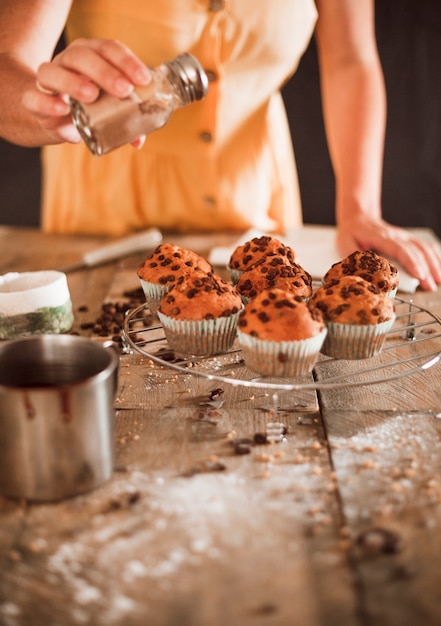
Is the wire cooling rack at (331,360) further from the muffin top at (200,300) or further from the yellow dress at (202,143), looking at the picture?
the yellow dress at (202,143)

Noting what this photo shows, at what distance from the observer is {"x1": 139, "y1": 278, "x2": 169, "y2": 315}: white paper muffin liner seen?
5.45 ft

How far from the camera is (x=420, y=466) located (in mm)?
1163

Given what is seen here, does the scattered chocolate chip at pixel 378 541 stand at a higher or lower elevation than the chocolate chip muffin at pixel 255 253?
lower

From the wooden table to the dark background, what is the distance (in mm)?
2991

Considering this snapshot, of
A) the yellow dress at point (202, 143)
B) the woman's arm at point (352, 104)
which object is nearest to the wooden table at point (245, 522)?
the woman's arm at point (352, 104)

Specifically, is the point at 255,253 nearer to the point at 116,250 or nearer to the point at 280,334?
the point at 280,334

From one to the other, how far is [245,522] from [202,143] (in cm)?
161

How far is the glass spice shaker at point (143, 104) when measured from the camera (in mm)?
1312

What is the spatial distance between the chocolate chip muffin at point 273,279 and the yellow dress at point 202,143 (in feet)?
2.79

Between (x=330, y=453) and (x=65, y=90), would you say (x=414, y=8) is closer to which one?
(x=65, y=90)

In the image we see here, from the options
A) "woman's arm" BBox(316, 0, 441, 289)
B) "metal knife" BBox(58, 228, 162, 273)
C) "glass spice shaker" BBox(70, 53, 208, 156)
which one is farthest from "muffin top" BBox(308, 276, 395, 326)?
"metal knife" BBox(58, 228, 162, 273)

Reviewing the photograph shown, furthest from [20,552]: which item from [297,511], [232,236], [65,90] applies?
[232,236]

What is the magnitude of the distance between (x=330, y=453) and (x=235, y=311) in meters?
0.42

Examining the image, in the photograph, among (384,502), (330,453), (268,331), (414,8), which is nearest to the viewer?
(384,502)
